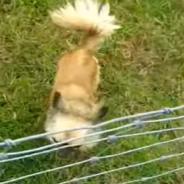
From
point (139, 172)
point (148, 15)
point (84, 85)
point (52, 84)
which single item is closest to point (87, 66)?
point (84, 85)

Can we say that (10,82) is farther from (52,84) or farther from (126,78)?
(126,78)

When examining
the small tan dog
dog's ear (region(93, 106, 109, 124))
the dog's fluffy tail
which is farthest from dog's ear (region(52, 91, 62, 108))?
the dog's fluffy tail

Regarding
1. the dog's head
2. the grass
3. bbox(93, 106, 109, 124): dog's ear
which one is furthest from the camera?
the grass

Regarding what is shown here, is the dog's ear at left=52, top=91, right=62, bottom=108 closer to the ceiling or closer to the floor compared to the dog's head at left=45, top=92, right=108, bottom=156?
closer to the ceiling

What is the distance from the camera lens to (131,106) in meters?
3.50

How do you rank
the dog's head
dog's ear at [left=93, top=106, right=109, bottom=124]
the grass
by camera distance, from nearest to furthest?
the dog's head < dog's ear at [left=93, top=106, right=109, bottom=124] < the grass

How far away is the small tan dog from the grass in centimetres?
20

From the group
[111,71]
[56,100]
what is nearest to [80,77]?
[56,100]

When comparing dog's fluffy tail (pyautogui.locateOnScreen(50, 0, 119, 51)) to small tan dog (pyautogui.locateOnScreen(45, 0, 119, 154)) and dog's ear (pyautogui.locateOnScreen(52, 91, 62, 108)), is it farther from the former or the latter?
dog's ear (pyautogui.locateOnScreen(52, 91, 62, 108))

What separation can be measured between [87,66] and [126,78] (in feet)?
1.55

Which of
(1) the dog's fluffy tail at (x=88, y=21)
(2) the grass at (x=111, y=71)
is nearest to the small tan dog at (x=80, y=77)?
(1) the dog's fluffy tail at (x=88, y=21)

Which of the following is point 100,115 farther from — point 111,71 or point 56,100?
point 111,71

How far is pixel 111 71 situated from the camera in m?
3.61

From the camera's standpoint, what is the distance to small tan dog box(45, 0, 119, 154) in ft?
9.84
